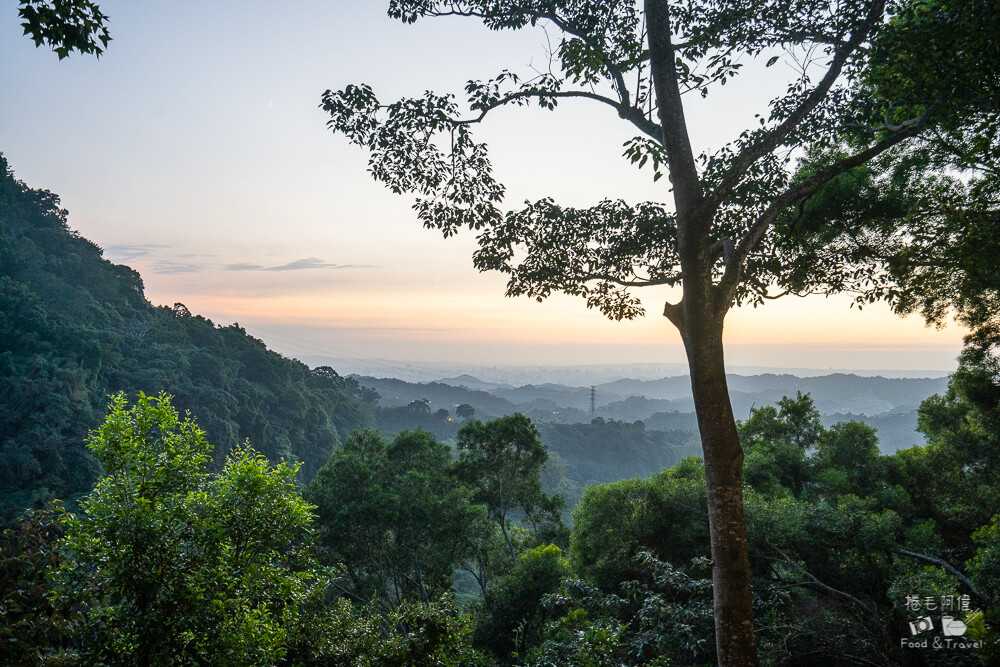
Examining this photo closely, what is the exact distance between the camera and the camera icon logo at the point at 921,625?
498 centimetres

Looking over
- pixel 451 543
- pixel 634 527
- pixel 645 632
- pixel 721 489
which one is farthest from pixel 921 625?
pixel 451 543

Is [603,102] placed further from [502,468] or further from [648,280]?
[502,468]

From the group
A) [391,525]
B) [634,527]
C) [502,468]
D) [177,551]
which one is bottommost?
[391,525]

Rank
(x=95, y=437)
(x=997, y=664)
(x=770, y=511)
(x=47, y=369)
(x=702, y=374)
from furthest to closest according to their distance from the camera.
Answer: (x=47, y=369), (x=770, y=511), (x=95, y=437), (x=702, y=374), (x=997, y=664)

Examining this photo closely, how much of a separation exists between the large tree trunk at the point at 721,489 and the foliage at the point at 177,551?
3.62 meters

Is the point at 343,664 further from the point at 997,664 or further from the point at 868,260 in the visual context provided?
the point at 868,260

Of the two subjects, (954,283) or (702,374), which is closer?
(702,374)

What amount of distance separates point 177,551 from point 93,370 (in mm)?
34143

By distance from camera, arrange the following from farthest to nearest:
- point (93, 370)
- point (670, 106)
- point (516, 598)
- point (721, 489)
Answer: point (93, 370) → point (516, 598) → point (670, 106) → point (721, 489)

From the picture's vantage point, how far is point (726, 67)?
4.72m

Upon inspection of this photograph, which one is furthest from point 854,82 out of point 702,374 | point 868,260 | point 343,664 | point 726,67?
point 343,664

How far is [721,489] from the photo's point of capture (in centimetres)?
352

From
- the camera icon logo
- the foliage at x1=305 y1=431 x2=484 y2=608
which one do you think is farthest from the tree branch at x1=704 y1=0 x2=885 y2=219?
the foliage at x1=305 y1=431 x2=484 y2=608

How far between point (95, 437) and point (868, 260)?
25.9 feet
